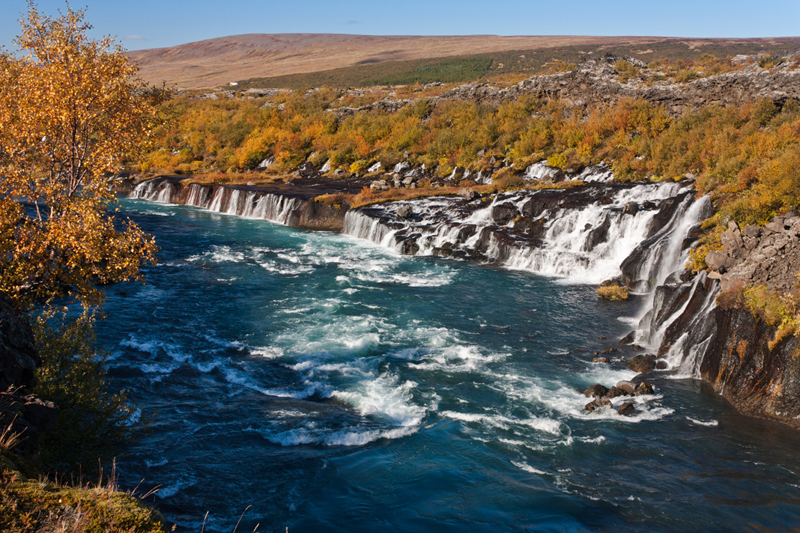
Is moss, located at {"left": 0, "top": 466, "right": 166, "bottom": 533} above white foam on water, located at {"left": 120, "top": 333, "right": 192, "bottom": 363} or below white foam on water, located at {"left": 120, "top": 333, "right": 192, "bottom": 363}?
above

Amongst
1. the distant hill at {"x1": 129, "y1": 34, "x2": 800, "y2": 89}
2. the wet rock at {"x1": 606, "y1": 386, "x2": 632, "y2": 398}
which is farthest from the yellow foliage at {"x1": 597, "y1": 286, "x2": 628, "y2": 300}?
the distant hill at {"x1": 129, "y1": 34, "x2": 800, "y2": 89}

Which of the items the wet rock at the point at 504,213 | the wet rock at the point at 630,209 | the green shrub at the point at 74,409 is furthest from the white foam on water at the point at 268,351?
the wet rock at the point at 630,209

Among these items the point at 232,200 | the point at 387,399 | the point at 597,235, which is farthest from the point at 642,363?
the point at 232,200

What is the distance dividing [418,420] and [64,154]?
37.8ft

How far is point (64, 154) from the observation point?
542 inches

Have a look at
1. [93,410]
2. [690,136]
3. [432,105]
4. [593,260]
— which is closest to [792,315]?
[593,260]

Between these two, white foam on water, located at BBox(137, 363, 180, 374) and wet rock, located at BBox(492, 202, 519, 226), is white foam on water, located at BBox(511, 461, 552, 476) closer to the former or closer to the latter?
white foam on water, located at BBox(137, 363, 180, 374)

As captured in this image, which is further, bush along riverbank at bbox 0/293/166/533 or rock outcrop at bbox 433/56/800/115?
rock outcrop at bbox 433/56/800/115

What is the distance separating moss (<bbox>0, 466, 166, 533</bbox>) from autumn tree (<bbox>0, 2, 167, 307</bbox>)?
657 centimetres

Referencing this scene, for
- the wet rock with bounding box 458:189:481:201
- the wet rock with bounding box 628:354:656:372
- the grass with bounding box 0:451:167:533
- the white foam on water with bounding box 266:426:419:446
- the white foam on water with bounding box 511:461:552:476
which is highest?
the wet rock with bounding box 458:189:481:201

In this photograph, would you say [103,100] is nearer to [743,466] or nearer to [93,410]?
[93,410]

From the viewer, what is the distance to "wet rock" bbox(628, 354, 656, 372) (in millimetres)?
17234

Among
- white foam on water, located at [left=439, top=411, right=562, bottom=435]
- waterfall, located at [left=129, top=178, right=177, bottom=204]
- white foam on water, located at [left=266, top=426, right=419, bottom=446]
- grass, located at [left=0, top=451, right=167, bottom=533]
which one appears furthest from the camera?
waterfall, located at [left=129, top=178, right=177, bottom=204]

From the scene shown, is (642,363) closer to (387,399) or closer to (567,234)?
(387,399)
